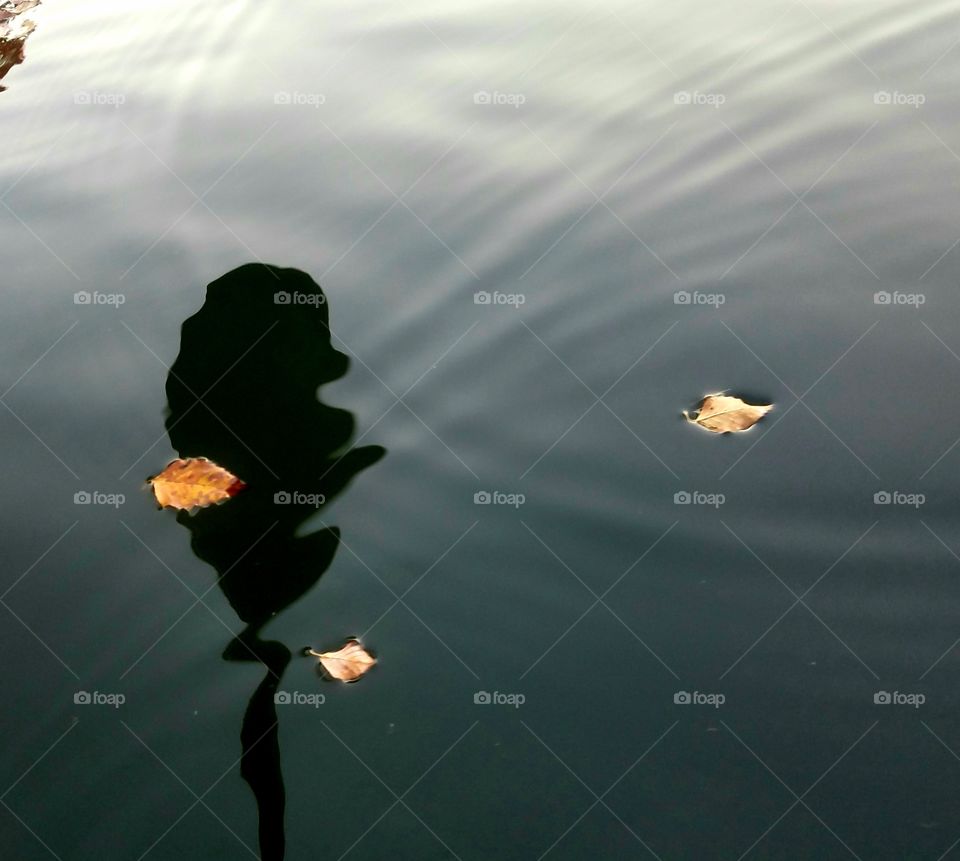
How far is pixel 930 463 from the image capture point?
2131 millimetres

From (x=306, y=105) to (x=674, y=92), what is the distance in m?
1.26

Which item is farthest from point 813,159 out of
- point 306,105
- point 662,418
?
point 306,105

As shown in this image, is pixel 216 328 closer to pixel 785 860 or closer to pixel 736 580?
pixel 736 580
